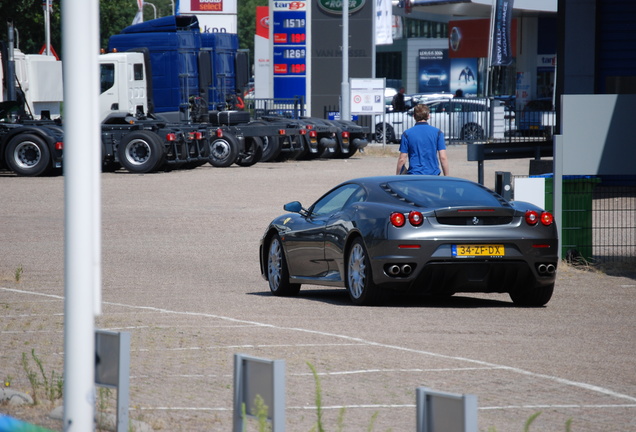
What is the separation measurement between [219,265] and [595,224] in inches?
181

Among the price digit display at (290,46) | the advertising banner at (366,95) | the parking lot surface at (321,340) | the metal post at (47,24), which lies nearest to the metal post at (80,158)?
the parking lot surface at (321,340)

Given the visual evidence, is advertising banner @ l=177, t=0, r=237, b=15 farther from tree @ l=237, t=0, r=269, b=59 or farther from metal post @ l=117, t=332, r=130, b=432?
tree @ l=237, t=0, r=269, b=59

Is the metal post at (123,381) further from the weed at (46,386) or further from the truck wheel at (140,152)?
the truck wheel at (140,152)

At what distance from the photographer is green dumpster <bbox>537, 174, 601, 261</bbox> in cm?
1438

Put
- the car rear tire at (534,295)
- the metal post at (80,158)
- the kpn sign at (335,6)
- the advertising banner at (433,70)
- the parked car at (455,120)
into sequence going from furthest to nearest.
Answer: the advertising banner at (433,70) < the kpn sign at (335,6) < the parked car at (455,120) < the car rear tire at (534,295) < the metal post at (80,158)

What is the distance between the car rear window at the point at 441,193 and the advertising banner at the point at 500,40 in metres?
41.6

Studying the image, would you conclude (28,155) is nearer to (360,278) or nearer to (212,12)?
(360,278)

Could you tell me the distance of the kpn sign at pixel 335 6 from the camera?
48.6 m

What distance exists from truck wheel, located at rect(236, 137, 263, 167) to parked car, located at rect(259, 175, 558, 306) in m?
23.1

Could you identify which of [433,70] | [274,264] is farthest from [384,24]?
[274,264]

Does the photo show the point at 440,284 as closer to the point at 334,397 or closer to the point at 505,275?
the point at 505,275

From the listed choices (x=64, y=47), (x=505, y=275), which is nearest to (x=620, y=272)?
(x=505, y=275)

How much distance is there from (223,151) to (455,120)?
1608 cm

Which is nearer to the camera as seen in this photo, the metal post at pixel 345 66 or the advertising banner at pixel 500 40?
the metal post at pixel 345 66
